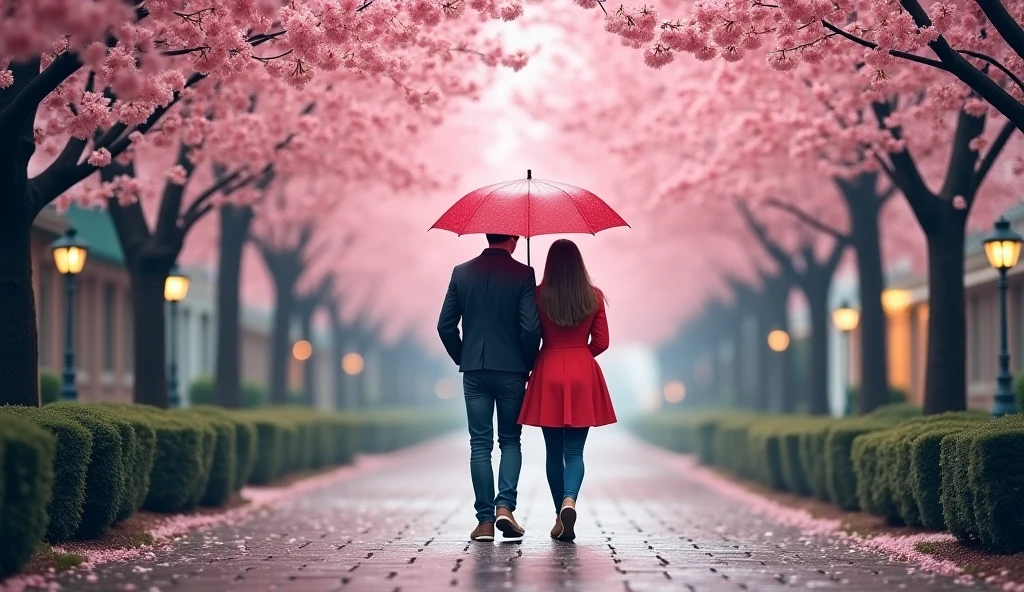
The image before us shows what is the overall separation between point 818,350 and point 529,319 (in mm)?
17736

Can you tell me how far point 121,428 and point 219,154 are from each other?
6.57 meters

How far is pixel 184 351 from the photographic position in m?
40.6

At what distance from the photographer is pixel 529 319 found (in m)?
10.0

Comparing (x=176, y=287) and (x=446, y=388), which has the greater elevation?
(x=176, y=287)

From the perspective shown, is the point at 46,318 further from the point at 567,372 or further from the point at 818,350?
the point at 567,372

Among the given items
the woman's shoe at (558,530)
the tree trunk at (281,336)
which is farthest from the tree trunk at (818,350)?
the woman's shoe at (558,530)

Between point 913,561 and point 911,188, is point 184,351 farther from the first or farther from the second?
point 913,561

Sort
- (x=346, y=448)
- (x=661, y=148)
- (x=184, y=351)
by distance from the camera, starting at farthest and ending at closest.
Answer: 1. (x=184, y=351)
2. (x=346, y=448)
3. (x=661, y=148)

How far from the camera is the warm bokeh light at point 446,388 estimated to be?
331 feet

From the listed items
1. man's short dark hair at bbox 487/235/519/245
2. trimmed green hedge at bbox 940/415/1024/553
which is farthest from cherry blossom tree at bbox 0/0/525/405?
trimmed green hedge at bbox 940/415/1024/553

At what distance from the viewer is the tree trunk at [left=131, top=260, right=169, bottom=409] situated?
1736cm

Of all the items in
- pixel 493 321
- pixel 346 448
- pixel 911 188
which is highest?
pixel 911 188

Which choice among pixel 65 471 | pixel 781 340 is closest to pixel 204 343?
pixel 781 340

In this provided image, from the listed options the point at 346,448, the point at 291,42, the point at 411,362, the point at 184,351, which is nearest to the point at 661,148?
the point at 346,448
